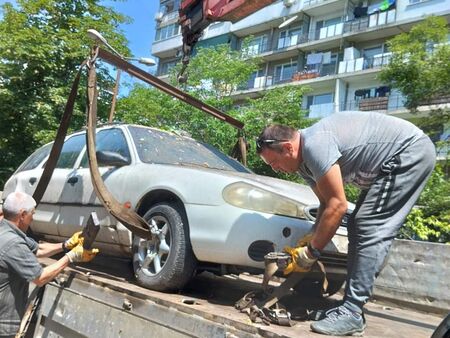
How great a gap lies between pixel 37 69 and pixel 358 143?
14.2 m

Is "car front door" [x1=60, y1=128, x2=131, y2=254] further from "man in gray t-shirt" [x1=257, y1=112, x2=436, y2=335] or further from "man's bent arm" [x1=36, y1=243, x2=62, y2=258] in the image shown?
"man in gray t-shirt" [x1=257, y1=112, x2=436, y2=335]

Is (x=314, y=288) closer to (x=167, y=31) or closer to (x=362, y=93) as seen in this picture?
(x=362, y=93)

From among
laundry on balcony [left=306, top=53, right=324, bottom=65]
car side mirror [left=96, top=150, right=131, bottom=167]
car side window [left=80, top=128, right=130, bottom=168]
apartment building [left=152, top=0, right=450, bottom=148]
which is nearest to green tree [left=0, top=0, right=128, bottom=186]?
apartment building [left=152, top=0, right=450, bottom=148]

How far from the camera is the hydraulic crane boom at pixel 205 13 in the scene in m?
5.03

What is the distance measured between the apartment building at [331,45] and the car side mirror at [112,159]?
67.8 ft

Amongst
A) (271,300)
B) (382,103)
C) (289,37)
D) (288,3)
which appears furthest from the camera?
(289,37)

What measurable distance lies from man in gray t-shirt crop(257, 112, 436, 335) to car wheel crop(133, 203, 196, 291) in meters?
0.84

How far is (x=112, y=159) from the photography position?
4.10 m

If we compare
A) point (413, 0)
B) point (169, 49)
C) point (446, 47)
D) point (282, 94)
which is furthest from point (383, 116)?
point (169, 49)

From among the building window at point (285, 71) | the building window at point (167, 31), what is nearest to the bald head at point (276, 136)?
the building window at point (285, 71)

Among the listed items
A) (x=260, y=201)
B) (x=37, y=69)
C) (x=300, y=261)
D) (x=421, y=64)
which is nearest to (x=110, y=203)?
(x=260, y=201)

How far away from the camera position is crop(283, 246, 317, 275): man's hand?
265cm

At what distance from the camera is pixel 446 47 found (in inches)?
403

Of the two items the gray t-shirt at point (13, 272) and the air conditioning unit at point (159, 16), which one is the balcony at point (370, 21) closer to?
the air conditioning unit at point (159, 16)
